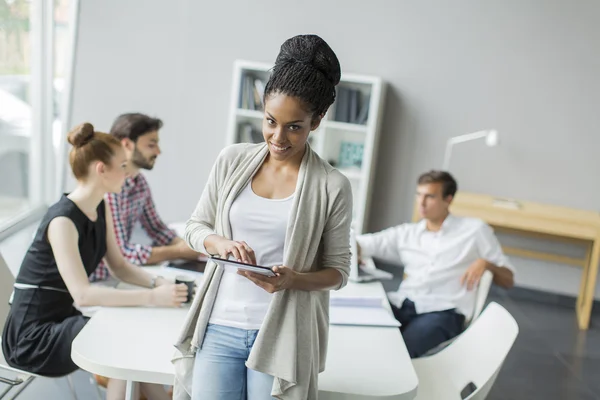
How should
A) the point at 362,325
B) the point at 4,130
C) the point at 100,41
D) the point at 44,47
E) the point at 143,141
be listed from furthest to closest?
the point at 100,41
the point at 44,47
the point at 4,130
the point at 143,141
the point at 362,325

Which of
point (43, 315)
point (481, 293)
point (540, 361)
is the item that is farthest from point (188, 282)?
point (540, 361)

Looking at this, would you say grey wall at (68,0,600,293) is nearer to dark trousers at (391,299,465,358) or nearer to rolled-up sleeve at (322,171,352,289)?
dark trousers at (391,299,465,358)

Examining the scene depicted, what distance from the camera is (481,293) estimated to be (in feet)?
10.2

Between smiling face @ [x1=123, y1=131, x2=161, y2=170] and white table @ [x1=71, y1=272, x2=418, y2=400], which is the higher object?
smiling face @ [x1=123, y1=131, x2=161, y2=170]

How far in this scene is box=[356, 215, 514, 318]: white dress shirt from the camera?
345cm

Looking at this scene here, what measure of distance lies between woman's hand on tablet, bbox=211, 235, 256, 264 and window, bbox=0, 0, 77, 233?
3.07m

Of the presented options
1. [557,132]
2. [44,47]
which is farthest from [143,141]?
[557,132]

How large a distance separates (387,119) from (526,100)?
106 cm

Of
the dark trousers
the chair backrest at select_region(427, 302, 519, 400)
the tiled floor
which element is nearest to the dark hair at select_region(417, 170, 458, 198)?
the dark trousers

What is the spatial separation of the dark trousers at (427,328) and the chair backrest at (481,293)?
0.08m

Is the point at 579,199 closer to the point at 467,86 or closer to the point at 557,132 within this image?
the point at 557,132

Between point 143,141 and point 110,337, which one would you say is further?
point 143,141

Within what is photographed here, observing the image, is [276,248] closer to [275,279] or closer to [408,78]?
[275,279]

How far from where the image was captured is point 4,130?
4453 millimetres
